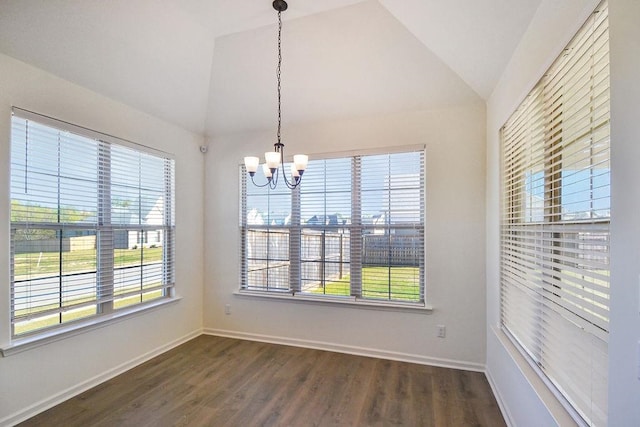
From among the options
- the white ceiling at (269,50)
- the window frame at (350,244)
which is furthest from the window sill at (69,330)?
the white ceiling at (269,50)

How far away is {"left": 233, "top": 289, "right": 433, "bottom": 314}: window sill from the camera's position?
3266 mm

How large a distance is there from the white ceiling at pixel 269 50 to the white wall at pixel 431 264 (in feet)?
0.70

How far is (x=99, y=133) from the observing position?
2.89m

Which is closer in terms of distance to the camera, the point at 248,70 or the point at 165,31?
the point at 165,31

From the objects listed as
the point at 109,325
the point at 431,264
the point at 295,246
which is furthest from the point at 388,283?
the point at 109,325

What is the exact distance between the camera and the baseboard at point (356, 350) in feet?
10.2

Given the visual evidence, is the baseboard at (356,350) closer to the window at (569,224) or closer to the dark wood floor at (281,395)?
the dark wood floor at (281,395)

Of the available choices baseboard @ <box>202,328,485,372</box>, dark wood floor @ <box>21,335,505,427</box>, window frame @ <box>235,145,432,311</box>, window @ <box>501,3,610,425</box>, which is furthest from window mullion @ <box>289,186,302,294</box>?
window @ <box>501,3,610,425</box>

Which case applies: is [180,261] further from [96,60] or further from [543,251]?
[543,251]

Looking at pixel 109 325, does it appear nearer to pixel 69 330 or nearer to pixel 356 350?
pixel 69 330

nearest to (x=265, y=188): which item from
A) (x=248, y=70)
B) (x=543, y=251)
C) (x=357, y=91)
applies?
(x=248, y=70)

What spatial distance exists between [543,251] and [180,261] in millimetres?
3676

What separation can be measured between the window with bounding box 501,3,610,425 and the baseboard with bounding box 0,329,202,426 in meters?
3.52

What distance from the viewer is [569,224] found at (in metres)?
1.47
